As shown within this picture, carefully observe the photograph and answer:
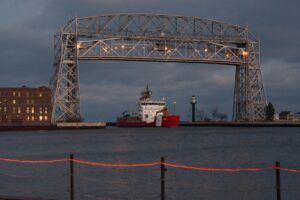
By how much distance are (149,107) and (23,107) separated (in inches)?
867

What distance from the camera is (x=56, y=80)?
263 ft

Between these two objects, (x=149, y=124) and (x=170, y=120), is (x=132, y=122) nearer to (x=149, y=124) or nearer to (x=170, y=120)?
(x=149, y=124)

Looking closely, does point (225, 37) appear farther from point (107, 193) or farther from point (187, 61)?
point (107, 193)

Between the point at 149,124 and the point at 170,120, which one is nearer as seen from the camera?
the point at 170,120

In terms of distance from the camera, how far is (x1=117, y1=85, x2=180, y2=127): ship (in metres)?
101

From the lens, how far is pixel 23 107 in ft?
345

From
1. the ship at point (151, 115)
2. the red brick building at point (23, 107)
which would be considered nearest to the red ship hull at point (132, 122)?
the ship at point (151, 115)

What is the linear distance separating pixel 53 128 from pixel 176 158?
2241 inches

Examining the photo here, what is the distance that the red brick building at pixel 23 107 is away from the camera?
104312mm

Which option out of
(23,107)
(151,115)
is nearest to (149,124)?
(151,115)

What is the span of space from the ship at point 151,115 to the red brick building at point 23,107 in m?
15.5

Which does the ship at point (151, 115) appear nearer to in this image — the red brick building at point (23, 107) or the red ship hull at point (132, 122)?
the red ship hull at point (132, 122)

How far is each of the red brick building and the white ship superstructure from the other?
16156 mm

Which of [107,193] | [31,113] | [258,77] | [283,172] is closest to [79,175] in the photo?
[107,193]
